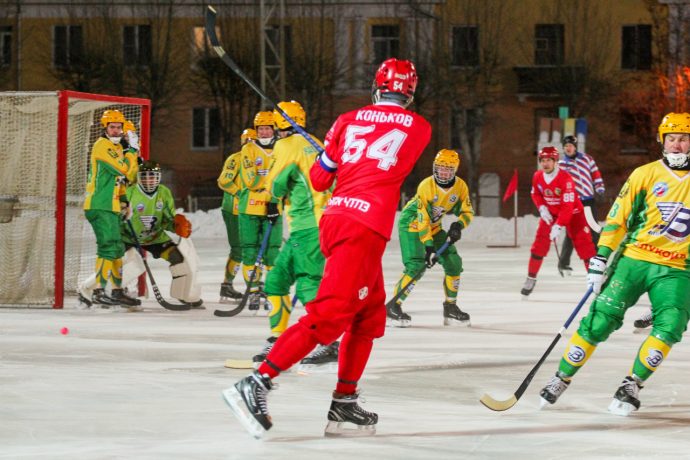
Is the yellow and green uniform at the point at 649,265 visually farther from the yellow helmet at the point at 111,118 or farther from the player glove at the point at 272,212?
the yellow helmet at the point at 111,118

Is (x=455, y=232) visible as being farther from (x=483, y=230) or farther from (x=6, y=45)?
(x=6, y=45)

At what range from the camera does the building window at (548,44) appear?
32.8m

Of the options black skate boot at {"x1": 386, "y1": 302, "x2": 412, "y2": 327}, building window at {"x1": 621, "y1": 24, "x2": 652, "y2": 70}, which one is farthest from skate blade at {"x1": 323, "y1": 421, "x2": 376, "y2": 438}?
building window at {"x1": 621, "y1": 24, "x2": 652, "y2": 70}

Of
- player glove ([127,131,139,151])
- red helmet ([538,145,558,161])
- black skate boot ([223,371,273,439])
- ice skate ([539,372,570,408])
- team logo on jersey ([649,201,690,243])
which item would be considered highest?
player glove ([127,131,139,151])

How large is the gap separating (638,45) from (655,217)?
2867 cm

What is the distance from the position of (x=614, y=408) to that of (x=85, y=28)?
1136 inches

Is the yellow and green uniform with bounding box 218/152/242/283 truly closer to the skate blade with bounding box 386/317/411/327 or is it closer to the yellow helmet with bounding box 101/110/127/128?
the yellow helmet with bounding box 101/110/127/128

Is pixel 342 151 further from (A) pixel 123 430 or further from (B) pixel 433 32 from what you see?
(B) pixel 433 32

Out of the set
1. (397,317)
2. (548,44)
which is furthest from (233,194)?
(548,44)

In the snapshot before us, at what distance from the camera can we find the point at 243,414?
4957 millimetres

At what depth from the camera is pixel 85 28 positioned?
3294 cm

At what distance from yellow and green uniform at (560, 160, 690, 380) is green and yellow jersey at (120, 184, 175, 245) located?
5298 mm

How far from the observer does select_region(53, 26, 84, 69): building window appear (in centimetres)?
3297

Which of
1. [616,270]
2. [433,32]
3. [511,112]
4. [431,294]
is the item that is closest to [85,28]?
[433,32]
